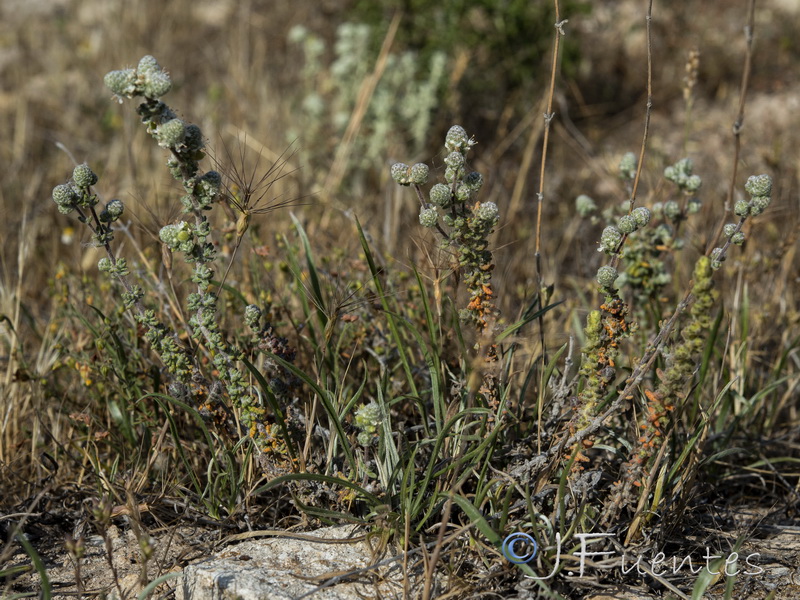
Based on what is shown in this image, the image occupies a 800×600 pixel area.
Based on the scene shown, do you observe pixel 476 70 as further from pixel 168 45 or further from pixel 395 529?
pixel 395 529

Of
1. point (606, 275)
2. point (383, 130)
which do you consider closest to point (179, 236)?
point (606, 275)

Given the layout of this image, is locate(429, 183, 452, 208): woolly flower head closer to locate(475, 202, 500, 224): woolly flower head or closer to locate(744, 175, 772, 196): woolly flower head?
locate(475, 202, 500, 224): woolly flower head

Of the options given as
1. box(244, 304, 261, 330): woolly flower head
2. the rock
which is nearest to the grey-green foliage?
box(244, 304, 261, 330): woolly flower head

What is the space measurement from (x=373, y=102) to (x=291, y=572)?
3440 millimetres

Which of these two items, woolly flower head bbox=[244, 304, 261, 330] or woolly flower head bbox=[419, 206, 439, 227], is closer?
woolly flower head bbox=[419, 206, 439, 227]

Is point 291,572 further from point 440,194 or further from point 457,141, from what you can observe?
point 457,141

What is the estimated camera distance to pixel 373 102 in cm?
468

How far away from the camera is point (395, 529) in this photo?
1819 millimetres

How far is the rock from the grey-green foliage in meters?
3.02

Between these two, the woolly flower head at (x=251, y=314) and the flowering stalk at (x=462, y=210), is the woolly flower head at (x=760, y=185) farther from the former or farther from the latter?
the woolly flower head at (x=251, y=314)

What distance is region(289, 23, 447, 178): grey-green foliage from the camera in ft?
15.1

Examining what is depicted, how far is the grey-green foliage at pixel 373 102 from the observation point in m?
4.59

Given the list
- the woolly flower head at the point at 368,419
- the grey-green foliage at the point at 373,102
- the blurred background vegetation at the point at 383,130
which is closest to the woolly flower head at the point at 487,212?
the blurred background vegetation at the point at 383,130

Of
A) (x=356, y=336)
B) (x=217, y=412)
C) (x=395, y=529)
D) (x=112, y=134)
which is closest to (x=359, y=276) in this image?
(x=356, y=336)
